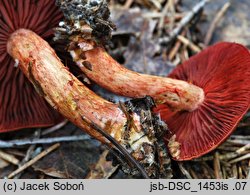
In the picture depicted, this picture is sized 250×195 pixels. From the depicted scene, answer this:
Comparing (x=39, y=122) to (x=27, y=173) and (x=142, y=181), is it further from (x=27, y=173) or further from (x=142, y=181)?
(x=142, y=181)

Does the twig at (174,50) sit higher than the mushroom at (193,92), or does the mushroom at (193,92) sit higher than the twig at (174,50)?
the twig at (174,50)

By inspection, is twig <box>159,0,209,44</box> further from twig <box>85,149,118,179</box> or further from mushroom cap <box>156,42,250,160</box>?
twig <box>85,149,118,179</box>

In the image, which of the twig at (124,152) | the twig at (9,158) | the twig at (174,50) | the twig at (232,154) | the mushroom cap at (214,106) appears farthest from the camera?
the twig at (174,50)

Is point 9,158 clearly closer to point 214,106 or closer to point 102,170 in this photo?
point 102,170

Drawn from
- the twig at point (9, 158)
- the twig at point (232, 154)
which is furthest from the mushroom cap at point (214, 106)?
the twig at point (9, 158)

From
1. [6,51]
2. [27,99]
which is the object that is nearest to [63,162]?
[27,99]

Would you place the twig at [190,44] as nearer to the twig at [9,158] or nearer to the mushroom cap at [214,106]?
the mushroom cap at [214,106]

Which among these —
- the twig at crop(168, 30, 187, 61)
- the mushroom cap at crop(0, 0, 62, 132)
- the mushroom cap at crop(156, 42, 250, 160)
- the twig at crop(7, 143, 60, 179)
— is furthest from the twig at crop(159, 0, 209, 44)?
the twig at crop(7, 143, 60, 179)

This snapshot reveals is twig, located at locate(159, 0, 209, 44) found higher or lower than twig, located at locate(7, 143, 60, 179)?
higher
